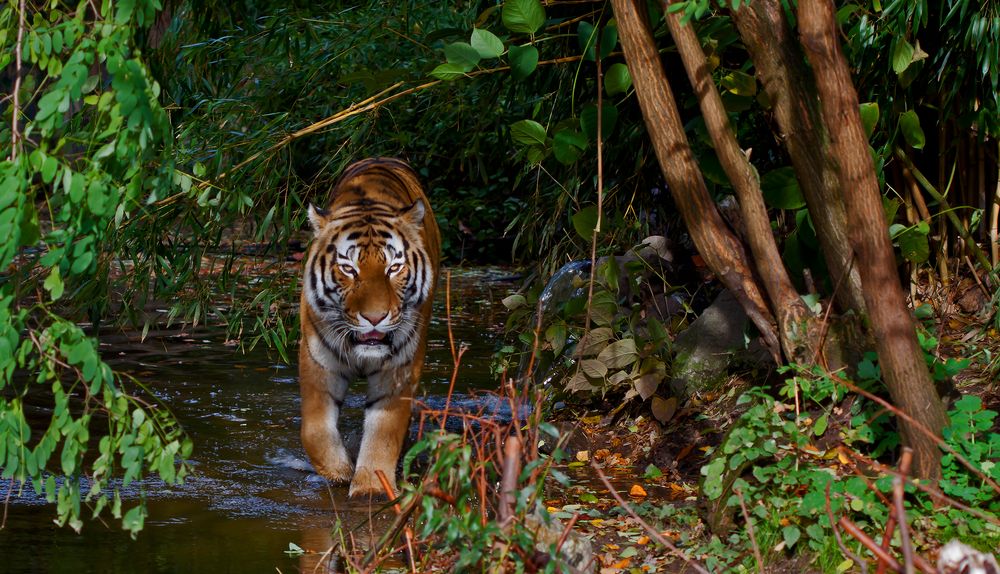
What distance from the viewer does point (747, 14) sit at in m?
3.73

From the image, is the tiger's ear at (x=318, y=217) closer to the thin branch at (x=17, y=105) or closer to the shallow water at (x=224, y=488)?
the shallow water at (x=224, y=488)

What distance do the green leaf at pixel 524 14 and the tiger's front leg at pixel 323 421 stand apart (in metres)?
1.61

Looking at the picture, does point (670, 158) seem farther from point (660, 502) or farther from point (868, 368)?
point (660, 502)

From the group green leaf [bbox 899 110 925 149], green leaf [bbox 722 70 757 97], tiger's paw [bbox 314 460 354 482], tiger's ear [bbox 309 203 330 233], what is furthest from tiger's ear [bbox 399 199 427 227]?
green leaf [bbox 899 110 925 149]

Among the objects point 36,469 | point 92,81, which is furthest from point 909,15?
point 36,469

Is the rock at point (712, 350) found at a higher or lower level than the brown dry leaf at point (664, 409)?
higher

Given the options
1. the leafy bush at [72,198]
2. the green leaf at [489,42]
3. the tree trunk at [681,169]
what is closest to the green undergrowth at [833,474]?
the tree trunk at [681,169]

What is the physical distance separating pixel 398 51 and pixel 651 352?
110 inches

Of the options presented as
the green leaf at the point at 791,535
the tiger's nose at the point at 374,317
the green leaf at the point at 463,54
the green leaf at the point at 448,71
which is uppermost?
the green leaf at the point at 463,54

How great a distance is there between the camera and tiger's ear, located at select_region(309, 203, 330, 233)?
4.90 meters

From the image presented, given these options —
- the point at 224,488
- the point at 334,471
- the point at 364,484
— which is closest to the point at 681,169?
the point at 364,484

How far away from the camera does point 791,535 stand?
337 centimetres

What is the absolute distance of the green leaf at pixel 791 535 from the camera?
3.36 meters

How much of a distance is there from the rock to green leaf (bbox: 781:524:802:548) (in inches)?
60.4
